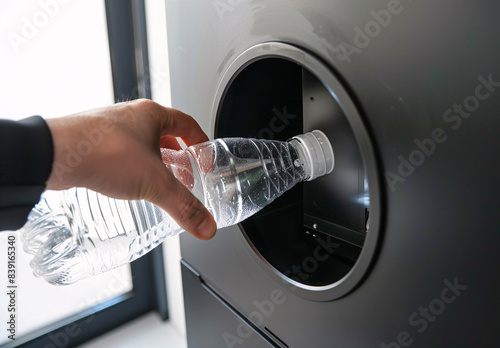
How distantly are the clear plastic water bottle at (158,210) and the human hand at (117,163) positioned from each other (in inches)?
6.2

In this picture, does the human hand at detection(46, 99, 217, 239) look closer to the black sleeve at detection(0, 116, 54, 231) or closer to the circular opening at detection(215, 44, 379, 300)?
the black sleeve at detection(0, 116, 54, 231)

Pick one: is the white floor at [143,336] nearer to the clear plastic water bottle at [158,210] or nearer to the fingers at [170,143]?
the clear plastic water bottle at [158,210]

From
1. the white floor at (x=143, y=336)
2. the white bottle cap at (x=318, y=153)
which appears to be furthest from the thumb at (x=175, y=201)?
the white floor at (x=143, y=336)

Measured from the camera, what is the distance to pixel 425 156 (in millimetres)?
333

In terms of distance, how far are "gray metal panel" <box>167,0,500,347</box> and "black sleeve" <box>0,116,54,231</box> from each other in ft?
1.07

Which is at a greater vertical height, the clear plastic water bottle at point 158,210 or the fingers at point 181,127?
the fingers at point 181,127

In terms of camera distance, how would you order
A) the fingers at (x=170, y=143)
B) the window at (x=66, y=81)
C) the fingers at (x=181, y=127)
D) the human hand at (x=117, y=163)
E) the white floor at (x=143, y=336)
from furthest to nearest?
the white floor at (x=143, y=336), the window at (x=66, y=81), the fingers at (x=170, y=143), the fingers at (x=181, y=127), the human hand at (x=117, y=163)

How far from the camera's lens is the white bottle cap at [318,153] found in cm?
58

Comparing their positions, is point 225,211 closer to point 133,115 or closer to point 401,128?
point 133,115

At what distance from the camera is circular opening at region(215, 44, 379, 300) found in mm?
562

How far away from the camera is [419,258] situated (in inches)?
13.9

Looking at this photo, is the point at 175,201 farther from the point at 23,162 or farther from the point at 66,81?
the point at 66,81

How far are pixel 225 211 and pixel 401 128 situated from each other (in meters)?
0.38

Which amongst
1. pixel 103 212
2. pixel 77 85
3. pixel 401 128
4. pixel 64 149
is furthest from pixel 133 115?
pixel 77 85
